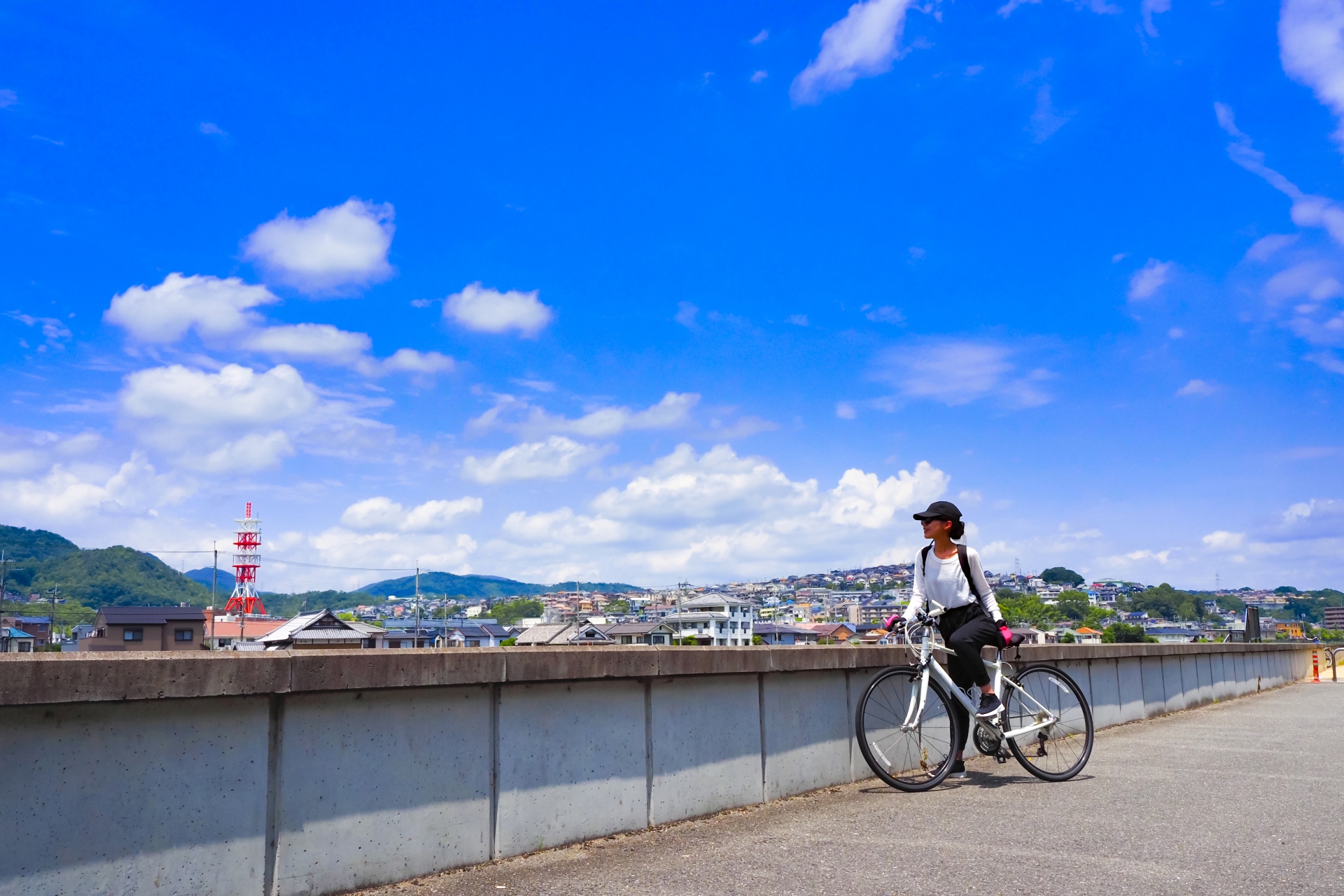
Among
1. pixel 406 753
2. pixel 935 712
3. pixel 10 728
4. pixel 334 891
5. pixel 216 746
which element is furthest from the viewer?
pixel 935 712

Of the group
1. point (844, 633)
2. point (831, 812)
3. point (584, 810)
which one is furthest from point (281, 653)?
point (844, 633)

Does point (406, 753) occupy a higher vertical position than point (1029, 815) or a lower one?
higher

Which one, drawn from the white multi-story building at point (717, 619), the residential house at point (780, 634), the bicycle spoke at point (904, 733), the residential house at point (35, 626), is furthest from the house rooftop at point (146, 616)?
the bicycle spoke at point (904, 733)

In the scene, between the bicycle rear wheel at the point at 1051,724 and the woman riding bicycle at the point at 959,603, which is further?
the bicycle rear wheel at the point at 1051,724

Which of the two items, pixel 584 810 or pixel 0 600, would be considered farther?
pixel 0 600

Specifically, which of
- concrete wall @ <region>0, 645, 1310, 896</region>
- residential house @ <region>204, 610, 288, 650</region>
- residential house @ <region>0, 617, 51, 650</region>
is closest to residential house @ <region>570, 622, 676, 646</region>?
residential house @ <region>204, 610, 288, 650</region>

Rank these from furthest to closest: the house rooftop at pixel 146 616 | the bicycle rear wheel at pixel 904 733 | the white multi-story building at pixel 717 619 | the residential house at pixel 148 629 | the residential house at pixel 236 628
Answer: the white multi-story building at pixel 717 619
the residential house at pixel 236 628
the house rooftop at pixel 146 616
the residential house at pixel 148 629
the bicycle rear wheel at pixel 904 733

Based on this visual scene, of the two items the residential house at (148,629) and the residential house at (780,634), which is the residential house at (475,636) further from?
the residential house at (148,629)

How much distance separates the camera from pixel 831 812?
6.51 meters

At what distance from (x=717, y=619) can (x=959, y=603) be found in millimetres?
126487

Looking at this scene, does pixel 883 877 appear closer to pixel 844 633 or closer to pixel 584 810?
pixel 584 810

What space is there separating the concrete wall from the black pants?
1265 mm

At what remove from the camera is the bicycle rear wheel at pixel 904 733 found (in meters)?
7.25

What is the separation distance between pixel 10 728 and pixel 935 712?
253 inches
